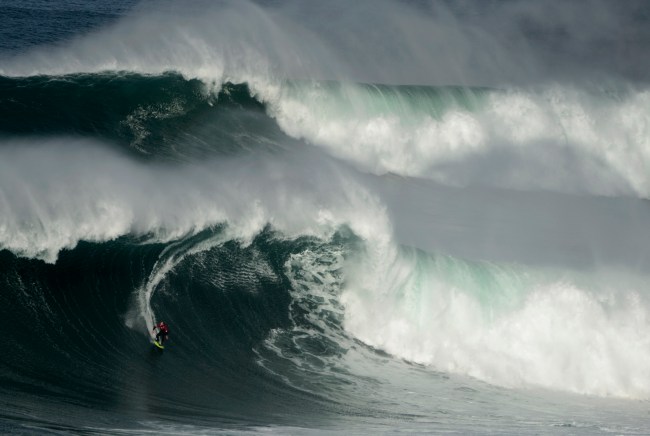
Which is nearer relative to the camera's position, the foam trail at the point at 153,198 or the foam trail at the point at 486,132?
the foam trail at the point at 153,198

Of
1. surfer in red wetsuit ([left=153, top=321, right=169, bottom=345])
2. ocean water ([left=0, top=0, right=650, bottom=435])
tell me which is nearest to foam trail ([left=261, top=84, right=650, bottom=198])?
ocean water ([left=0, top=0, right=650, bottom=435])

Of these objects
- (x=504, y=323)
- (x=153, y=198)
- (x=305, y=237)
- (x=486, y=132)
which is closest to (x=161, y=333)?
(x=153, y=198)

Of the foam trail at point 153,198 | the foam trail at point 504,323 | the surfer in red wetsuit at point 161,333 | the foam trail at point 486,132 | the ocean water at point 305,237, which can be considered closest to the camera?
the ocean water at point 305,237

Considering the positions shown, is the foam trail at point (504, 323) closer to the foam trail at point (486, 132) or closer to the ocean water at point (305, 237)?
the ocean water at point (305, 237)

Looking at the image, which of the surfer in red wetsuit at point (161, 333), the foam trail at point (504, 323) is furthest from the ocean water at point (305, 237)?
the surfer in red wetsuit at point (161, 333)

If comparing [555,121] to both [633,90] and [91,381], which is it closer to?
[633,90]

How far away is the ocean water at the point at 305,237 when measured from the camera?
45.8ft

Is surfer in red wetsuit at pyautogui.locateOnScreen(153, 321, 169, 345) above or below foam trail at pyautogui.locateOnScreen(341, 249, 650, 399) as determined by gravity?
below

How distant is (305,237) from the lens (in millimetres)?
18500

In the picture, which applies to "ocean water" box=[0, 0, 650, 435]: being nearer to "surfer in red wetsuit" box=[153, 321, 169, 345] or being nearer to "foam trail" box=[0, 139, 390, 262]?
"foam trail" box=[0, 139, 390, 262]

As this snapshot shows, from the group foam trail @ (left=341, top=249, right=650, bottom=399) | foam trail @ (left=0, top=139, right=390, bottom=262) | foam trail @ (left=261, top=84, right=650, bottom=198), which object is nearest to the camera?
foam trail @ (left=0, top=139, right=390, bottom=262)

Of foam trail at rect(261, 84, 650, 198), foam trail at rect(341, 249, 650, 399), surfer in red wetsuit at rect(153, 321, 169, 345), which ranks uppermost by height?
foam trail at rect(261, 84, 650, 198)

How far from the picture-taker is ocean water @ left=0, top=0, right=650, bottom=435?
1397cm

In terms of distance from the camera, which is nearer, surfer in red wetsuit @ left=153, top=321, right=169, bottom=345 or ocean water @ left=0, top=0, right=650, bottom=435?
ocean water @ left=0, top=0, right=650, bottom=435
